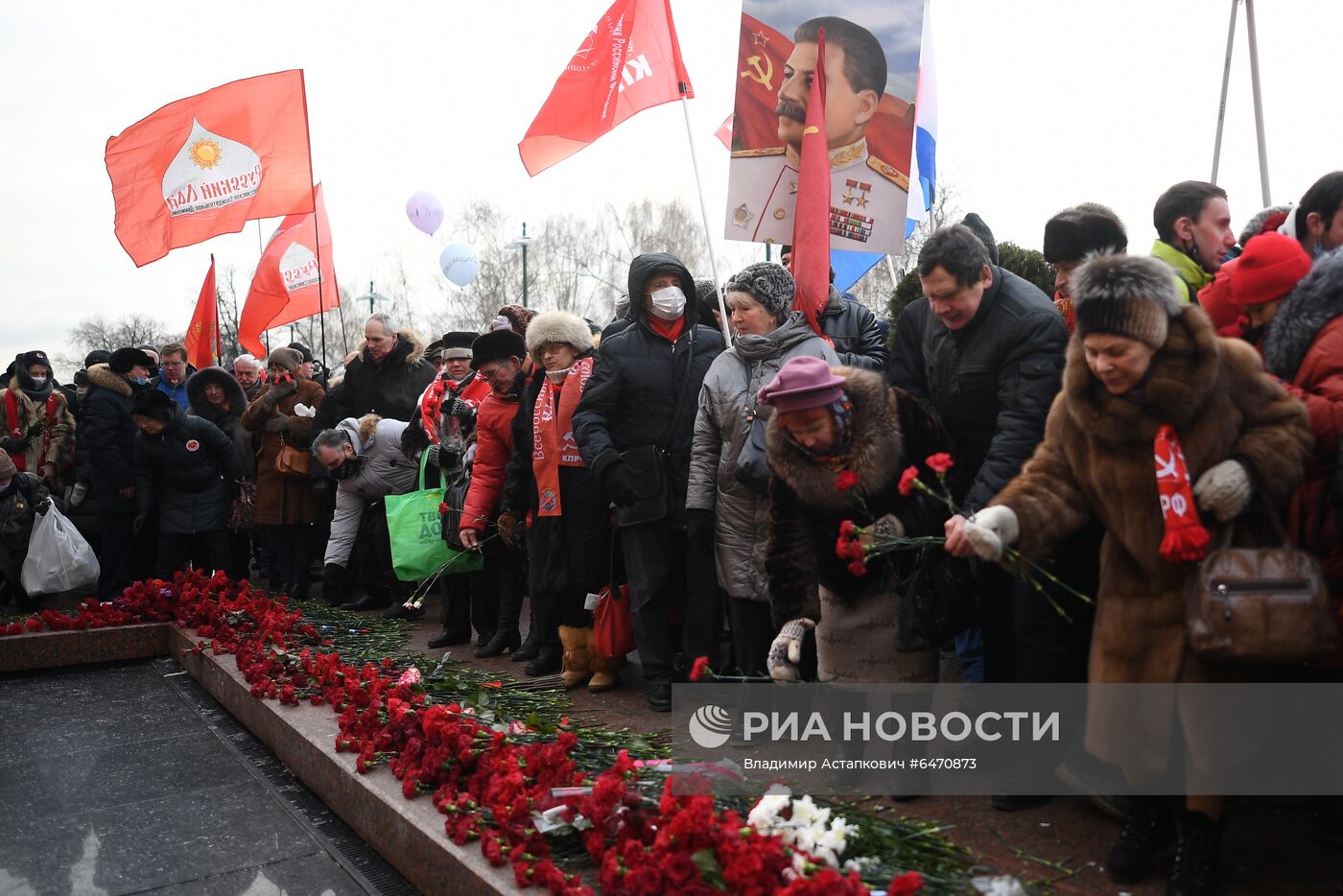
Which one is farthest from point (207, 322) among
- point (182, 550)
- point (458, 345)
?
point (458, 345)

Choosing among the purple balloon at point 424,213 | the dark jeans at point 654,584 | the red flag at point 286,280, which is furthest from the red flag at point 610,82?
the purple balloon at point 424,213

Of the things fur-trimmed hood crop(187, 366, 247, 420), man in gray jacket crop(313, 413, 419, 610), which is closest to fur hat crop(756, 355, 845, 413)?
man in gray jacket crop(313, 413, 419, 610)

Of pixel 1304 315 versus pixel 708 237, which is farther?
pixel 708 237

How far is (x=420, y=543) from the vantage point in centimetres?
744

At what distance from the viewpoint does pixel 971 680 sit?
17.5 ft

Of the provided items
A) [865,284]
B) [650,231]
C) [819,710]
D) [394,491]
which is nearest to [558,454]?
[819,710]

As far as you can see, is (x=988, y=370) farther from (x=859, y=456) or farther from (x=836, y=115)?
(x=836, y=115)

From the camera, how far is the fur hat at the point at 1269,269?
3508 millimetres

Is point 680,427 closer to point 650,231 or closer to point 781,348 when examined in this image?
point 781,348

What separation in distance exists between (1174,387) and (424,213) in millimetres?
21787

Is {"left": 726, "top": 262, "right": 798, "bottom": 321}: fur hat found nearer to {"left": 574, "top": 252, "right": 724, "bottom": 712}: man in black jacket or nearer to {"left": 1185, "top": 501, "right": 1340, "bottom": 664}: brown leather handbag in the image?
{"left": 574, "top": 252, "right": 724, "bottom": 712}: man in black jacket

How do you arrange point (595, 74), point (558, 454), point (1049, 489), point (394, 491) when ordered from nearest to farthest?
point (1049, 489) → point (558, 454) → point (595, 74) → point (394, 491)

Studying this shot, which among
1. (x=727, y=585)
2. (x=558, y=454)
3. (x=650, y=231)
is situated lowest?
(x=727, y=585)

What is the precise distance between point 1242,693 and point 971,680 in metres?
2.24
